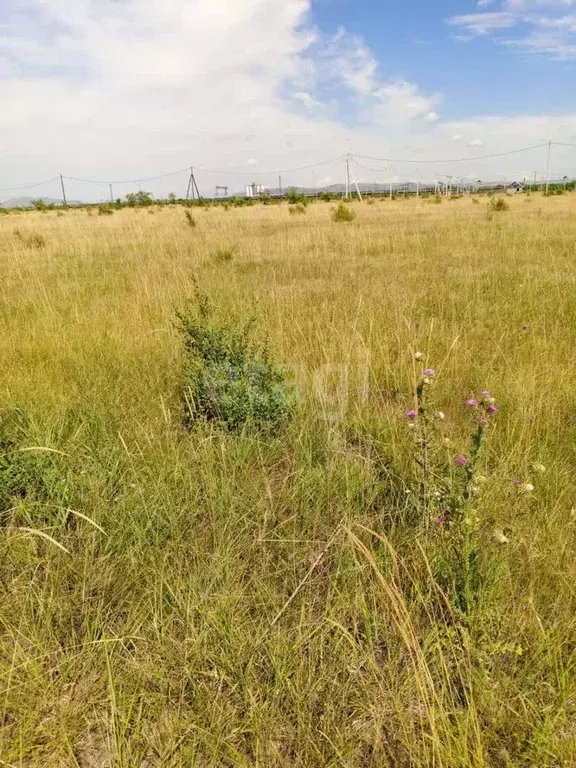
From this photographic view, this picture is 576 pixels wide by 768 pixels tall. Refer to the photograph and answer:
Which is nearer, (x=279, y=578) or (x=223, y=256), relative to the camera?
(x=279, y=578)

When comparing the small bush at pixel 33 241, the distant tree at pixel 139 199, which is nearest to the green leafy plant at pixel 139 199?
the distant tree at pixel 139 199

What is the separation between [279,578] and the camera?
153 cm

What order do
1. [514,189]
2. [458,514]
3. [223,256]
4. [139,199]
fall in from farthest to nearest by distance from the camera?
[514,189], [139,199], [223,256], [458,514]

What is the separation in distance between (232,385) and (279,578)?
3.95 ft

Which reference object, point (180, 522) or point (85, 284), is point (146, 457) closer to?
point (180, 522)

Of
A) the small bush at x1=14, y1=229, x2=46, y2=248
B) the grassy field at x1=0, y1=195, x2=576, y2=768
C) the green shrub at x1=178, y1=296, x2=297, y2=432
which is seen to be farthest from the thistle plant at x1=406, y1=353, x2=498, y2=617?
the small bush at x1=14, y1=229, x2=46, y2=248

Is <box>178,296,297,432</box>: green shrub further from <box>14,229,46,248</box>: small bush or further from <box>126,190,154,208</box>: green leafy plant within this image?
<box>126,190,154,208</box>: green leafy plant

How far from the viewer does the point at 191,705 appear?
3.78 ft

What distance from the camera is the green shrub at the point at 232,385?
245 centimetres

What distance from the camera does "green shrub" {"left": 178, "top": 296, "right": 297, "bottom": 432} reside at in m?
2.45

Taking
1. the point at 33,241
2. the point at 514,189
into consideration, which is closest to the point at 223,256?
the point at 33,241

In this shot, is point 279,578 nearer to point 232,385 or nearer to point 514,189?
point 232,385

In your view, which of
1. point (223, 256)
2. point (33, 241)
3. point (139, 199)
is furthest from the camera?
point (139, 199)

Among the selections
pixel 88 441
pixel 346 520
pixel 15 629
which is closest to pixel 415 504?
pixel 346 520
